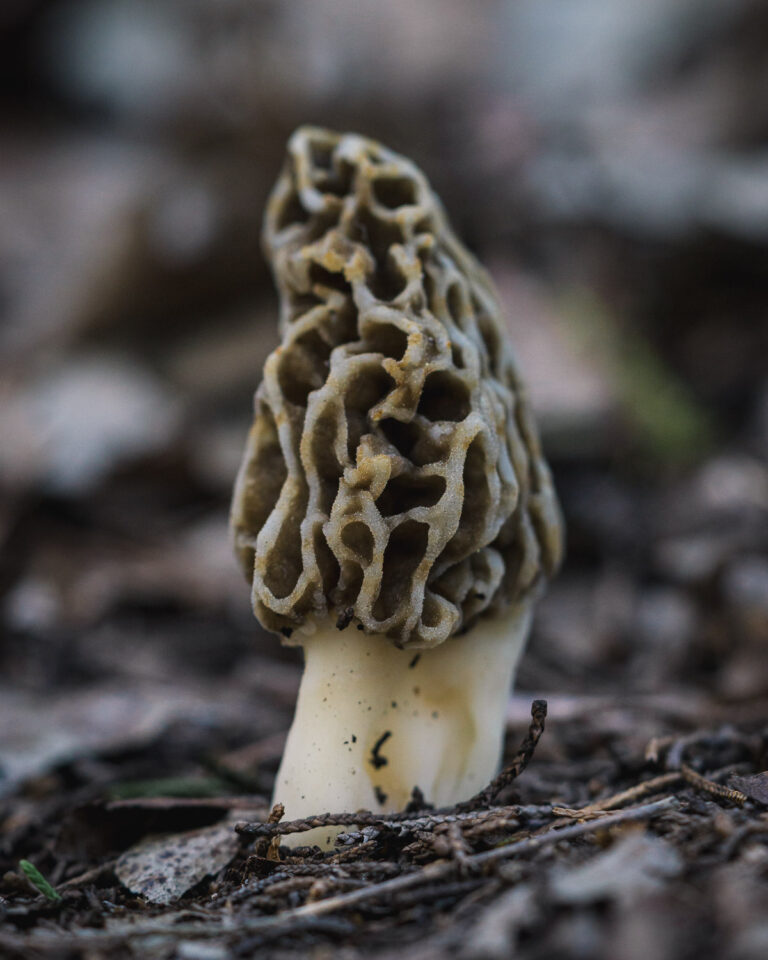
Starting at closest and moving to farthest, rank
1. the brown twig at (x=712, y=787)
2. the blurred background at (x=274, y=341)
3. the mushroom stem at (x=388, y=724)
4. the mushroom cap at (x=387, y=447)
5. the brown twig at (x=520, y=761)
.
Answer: the brown twig at (x=712, y=787) < the brown twig at (x=520, y=761) < the mushroom cap at (x=387, y=447) < the mushroom stem at (x=388, y=724) < the blurred background at (x=274, y=341)

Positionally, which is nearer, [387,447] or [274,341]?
[387,447]

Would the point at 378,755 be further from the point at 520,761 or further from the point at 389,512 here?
the point at 389,512

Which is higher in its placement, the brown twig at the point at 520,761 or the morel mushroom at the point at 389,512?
the morel mushroom at the point at 389,512

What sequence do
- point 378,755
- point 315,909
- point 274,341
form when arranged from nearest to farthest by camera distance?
1. point 315,909
2. point 378,755
3. point 274,341

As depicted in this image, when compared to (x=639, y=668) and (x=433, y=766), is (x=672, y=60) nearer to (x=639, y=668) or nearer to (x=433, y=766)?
(x=639, y=668)

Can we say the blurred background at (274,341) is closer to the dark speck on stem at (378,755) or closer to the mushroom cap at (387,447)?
the dark speck on stem at (378,755)

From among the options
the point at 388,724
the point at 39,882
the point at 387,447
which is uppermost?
the point at 387,447

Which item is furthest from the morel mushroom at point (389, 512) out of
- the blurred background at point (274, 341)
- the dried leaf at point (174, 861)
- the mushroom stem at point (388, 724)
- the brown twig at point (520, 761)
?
the blurred background at point (274, 341)

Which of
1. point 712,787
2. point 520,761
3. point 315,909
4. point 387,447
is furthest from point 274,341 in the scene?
point 315,909
